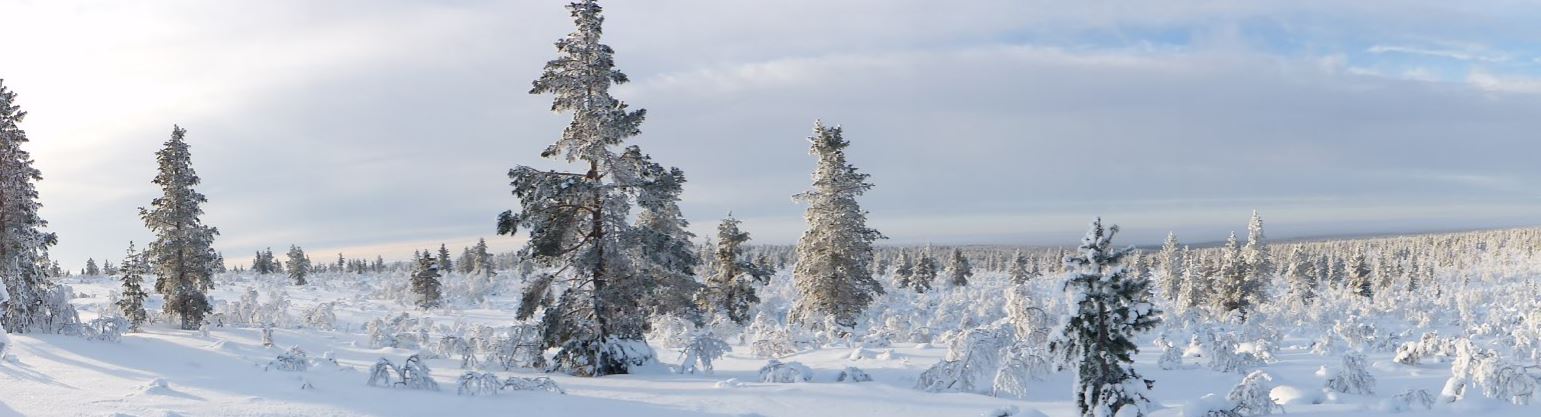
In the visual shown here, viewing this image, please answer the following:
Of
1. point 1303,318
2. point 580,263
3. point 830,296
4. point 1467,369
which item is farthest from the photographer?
point 1303,318

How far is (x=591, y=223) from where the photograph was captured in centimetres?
1512

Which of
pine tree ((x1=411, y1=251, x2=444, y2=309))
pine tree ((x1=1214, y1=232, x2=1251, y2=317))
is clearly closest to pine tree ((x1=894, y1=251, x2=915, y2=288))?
pine tree ((x1=1214, y1=232, x2=1251, y2=317))

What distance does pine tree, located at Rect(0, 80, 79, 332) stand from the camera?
64.0ft

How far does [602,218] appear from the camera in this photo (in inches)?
581

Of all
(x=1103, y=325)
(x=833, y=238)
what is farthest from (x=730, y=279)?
(x=1103, y=325)

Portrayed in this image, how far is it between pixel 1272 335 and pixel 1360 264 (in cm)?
6690

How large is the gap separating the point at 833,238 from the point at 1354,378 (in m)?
16.9

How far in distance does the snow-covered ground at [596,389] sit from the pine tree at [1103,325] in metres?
1.12

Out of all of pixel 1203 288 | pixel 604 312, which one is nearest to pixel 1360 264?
pixel 1203 288

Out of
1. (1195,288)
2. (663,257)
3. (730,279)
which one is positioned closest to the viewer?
(663,257)

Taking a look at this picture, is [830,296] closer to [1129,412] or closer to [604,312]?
[604,312]

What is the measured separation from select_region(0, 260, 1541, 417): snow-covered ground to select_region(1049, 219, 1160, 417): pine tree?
112 centimetres

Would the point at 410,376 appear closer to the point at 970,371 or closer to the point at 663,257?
the point at 663,257

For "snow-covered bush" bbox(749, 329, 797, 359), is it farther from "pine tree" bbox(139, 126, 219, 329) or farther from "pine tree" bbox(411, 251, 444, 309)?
"pine tree" bbox(411, 251, 444, 309)
